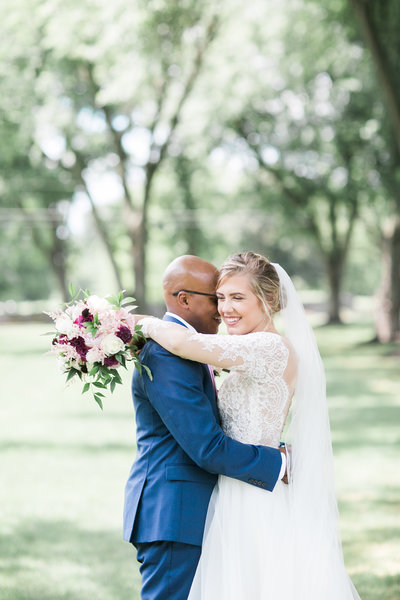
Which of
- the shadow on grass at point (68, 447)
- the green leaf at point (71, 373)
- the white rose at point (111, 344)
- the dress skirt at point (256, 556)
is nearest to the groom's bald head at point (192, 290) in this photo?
the white rose at point (111, 344)

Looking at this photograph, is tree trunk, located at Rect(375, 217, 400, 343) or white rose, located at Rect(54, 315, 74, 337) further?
tree trunk, located at Rect(375, 217, 400, 343)

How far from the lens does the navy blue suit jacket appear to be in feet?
9.55

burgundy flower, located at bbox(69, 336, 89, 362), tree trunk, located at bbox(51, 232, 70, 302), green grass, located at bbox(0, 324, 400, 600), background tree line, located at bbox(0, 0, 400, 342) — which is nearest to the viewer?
burgundy flower, located at bbox(69, 336, 89, 362)

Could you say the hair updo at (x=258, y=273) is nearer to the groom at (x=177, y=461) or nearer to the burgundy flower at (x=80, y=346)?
the groom at (x=177, y=461)

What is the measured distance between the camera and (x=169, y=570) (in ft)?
9.98

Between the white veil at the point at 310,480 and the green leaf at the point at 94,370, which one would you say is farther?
the white veil at the point at 310,480

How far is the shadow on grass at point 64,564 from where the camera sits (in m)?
5.53

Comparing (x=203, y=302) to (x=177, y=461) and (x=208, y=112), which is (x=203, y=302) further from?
(x=208, y=112)

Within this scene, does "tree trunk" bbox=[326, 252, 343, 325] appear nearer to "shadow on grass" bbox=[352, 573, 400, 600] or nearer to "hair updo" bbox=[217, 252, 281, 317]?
"shadow on grass" bbox=[352, 573, 400, 600]

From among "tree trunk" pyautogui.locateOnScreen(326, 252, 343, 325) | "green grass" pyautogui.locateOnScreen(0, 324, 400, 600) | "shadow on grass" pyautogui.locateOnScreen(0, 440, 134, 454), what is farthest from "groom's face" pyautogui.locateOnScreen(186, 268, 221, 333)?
"tree trunk" pyautogui.locateOnScreen(326, 252, 343, 325)

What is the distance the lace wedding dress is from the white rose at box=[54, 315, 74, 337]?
332mm

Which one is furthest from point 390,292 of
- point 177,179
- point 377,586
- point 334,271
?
point 377,586

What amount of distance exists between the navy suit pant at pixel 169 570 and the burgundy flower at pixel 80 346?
89 centimetres

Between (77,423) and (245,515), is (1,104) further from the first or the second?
(245,515)
